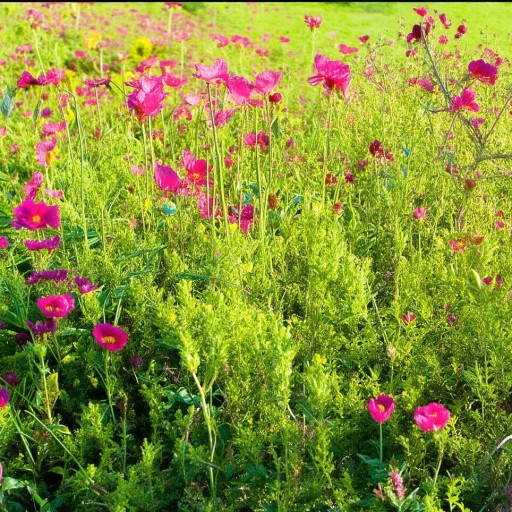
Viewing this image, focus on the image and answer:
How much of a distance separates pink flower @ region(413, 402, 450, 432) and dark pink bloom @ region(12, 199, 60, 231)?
3.21 ft

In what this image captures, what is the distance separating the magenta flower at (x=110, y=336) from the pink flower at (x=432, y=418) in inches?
25.6

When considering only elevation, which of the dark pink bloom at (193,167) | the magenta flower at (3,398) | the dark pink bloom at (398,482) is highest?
the dark pink bloom at (193,167)

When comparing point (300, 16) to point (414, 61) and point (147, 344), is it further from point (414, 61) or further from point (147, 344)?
point (147, 344)

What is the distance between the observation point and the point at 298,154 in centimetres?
305

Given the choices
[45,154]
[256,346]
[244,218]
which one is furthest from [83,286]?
[45,154]

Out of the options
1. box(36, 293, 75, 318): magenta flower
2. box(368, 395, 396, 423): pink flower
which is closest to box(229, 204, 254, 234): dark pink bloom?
box(36, 293, 75, 318): magenta flower

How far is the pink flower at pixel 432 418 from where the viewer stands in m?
1.24

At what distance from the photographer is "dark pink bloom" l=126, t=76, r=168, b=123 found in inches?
73.0

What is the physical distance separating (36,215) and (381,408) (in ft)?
3.15

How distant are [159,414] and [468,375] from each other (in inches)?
29.3

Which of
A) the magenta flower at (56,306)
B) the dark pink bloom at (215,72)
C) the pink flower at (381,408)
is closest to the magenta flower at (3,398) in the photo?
the magenta flower at (56,306)

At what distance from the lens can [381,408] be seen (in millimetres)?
1339

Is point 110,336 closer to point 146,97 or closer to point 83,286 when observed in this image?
point 83,286

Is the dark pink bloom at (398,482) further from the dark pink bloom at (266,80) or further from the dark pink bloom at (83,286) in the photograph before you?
the dark pink bloom at (266,80)
